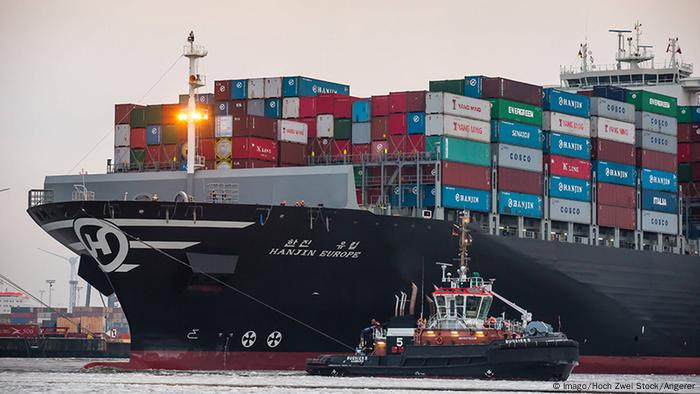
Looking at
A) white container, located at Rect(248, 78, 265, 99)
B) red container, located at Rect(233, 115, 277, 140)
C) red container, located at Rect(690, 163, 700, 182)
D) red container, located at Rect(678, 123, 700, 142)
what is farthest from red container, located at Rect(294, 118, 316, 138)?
red container, located at Rect(690, 163, 700, 182)

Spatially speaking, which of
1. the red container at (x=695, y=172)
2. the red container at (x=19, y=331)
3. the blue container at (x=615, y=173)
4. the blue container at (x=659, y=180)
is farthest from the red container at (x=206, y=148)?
the red container at (x=19, y=331)

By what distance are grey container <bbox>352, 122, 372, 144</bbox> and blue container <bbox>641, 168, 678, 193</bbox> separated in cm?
1488

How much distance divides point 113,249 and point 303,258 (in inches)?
262

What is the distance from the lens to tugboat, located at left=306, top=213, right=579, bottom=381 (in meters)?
49.8

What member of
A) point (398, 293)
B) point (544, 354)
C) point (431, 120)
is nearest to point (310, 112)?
point (431, 120)

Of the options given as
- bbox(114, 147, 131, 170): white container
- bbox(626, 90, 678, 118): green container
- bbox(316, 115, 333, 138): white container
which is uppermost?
bbox(626, 90, 678, 118): green container

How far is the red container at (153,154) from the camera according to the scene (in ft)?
204

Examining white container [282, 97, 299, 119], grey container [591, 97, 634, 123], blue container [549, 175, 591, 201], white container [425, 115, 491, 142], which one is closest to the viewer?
white container [425, 115, 491, 142]

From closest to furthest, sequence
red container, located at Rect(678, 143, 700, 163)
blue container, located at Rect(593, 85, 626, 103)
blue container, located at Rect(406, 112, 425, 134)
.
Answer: blue container, located at Rect(406, 112, 425, 134), blue container, located at Rect(593, 85, 626, 103), red container, located at Rect(678, 143, 700, 163)

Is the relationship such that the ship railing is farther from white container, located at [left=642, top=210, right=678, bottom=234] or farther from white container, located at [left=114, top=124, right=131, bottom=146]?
white container, located at [left=642, top=210, right=678, bottom=234]

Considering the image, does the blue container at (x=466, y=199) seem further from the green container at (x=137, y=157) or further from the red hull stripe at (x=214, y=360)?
the green container at (x=137, y=157)

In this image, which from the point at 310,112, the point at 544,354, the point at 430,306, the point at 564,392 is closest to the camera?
the point at 564,392

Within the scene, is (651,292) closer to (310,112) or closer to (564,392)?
(310,112)

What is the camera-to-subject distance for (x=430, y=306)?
2255 inches
